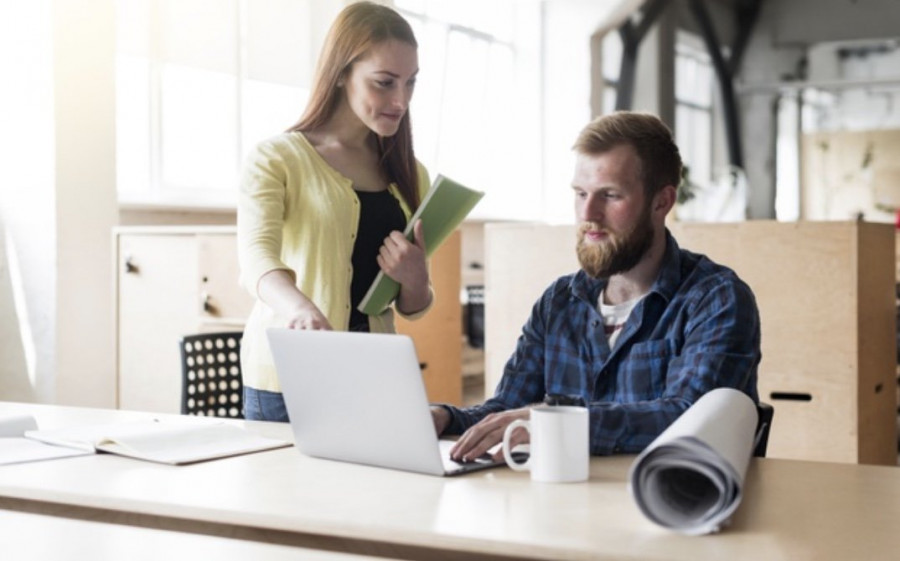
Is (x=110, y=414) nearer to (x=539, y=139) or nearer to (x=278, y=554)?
(x=278, y=554)

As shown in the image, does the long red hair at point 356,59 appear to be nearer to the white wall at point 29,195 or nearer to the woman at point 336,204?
the woman at point 336,204

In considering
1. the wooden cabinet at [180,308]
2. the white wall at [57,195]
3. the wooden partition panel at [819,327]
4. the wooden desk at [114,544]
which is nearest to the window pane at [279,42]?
the white wall at [57,195]

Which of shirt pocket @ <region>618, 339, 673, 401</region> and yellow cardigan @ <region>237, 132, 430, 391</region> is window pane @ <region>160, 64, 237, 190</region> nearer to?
yellow cardigan @ <region>237, 132, 430, 391</region>

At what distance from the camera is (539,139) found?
10516 mm

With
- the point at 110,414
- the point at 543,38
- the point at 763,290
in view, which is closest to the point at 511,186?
the point at 543,38

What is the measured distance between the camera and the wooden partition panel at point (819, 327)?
11.0 feet

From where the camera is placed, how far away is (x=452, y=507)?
4.60 ft

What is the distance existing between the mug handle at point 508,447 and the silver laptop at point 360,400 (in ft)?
0.19

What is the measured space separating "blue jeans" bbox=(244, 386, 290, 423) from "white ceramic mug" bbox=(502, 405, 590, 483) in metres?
0.74

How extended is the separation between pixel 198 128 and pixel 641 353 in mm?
4877

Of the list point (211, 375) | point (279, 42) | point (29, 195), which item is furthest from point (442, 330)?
point (279, 42)

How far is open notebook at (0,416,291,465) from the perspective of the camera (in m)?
1.76

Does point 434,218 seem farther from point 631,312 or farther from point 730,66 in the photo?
point 730,66

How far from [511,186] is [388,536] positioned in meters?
9.03
